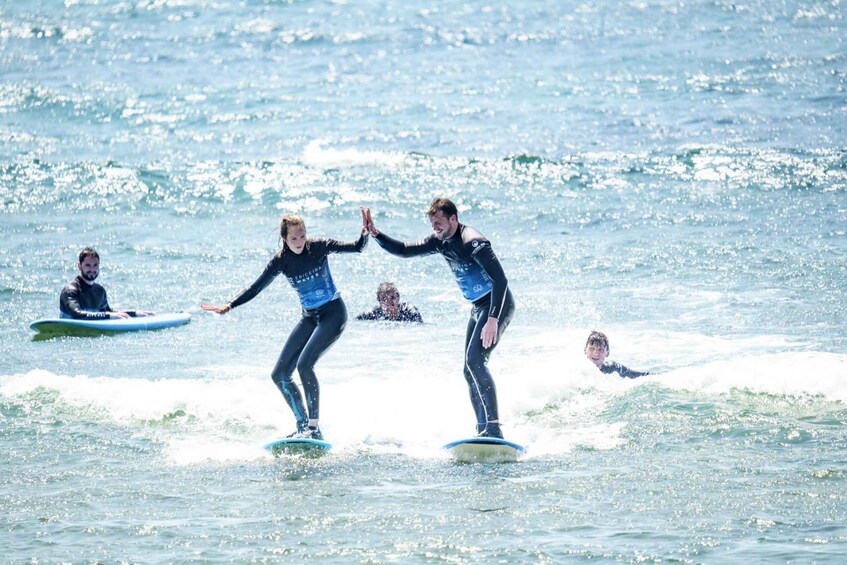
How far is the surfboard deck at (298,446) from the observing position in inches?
431

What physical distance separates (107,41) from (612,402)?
1242 inches

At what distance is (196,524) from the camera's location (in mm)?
9266

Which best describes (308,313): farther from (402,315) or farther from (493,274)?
(402,315)

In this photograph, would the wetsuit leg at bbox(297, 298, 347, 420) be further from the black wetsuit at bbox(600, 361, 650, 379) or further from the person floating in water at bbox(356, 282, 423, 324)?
the person floating in water at bbox(356, 282, 423, 324)

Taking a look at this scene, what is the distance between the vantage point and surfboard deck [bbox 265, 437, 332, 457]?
10.9 m

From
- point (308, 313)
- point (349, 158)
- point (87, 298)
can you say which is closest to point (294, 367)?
point (308, 313)

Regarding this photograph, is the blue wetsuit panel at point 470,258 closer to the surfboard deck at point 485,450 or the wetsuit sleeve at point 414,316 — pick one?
the surfboard deck at point 485,450

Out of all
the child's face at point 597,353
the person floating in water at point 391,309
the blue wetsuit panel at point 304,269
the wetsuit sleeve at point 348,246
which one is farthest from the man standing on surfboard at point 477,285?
the person floating in water at point 391,309

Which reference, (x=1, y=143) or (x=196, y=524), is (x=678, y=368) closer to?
(x=196, y=524)

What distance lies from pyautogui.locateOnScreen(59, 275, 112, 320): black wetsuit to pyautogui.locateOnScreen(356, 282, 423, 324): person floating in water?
11.7 ft

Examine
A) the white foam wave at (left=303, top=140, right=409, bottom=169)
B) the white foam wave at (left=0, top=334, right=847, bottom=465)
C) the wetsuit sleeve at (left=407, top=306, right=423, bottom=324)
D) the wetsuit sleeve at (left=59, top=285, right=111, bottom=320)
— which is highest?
the white foam wave at (left=303, top=140, right=409, bottom=169)

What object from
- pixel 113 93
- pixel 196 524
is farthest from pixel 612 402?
pixel 113 93

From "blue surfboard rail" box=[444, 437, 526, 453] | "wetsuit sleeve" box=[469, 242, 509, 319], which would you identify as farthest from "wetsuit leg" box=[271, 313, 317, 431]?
"wetsuit sleeve" box=[469, 242, 509, 319]

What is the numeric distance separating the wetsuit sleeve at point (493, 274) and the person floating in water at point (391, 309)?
19.4 feet
